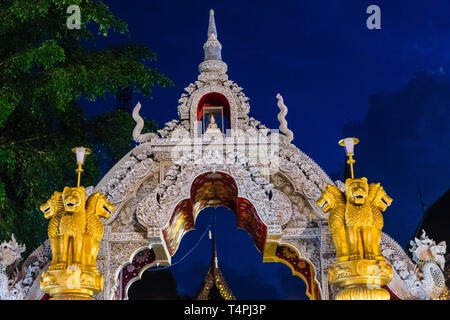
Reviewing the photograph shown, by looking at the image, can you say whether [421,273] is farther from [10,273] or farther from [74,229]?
[10,273]

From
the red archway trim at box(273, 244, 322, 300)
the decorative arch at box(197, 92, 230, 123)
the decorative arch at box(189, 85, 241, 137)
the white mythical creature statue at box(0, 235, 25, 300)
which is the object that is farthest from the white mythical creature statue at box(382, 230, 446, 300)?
the white mythical creature statue at box(0, 235, 25, 300)

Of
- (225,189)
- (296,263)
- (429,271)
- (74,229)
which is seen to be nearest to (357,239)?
(429,271)

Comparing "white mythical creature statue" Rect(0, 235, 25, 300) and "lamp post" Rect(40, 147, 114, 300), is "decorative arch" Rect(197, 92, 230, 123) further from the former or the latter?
"white mythical creature statue" Rect(0, 235, 25, 300)

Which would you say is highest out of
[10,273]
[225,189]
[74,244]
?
[225,189]

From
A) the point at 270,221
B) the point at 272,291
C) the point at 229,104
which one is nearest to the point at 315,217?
the point at 270,221

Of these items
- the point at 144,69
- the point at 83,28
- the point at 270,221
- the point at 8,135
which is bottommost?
the point at 270,221

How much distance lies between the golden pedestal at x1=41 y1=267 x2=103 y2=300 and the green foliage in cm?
251

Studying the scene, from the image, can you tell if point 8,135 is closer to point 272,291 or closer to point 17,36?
point 17,36

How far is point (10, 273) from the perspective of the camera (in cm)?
670

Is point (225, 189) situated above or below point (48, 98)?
below

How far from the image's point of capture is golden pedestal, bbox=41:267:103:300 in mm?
5844

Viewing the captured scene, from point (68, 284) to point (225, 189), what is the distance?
2573mm

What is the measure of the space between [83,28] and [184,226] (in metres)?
4.31
